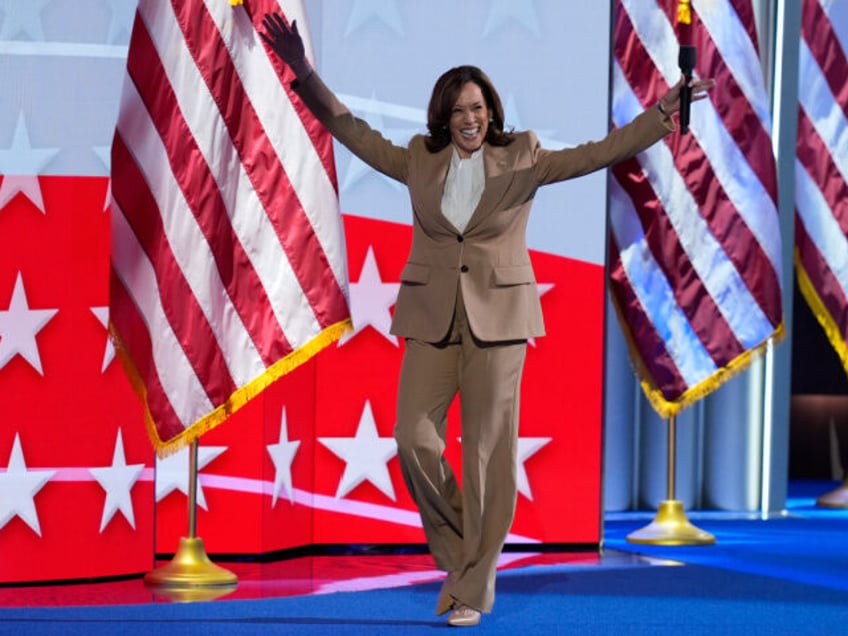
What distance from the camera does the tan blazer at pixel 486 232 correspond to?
438 cm

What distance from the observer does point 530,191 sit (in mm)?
4488

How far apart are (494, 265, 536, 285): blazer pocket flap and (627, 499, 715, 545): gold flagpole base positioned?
240 cm

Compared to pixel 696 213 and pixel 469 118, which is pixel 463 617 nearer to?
pixel 469 118

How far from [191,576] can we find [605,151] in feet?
6.40

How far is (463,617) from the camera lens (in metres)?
4.31

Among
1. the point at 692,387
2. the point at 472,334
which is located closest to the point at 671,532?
the point at 692,387

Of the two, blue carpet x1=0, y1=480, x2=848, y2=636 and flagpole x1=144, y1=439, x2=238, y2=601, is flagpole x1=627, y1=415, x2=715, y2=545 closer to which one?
blue carpet x1=0, y1=480, x2=848, y2=636

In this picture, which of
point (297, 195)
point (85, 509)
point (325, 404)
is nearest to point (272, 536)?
point (325, 404)

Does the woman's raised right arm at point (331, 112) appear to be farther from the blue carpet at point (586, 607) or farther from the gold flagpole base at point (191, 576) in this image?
the gold flagpole base at point (191, 576)

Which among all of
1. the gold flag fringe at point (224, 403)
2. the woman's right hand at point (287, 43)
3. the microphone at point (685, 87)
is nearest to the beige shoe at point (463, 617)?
the gold flag fringe at point (224, 403)

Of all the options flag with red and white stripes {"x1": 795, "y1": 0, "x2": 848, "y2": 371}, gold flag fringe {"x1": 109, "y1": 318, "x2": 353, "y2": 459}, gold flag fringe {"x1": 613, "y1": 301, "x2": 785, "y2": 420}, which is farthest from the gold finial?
gold flag fringe {"x1": 109, "y1": 318, "x2": 353, "y2": 459}

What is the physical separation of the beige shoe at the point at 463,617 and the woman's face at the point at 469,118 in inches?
Result: 49.8

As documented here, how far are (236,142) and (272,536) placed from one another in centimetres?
157

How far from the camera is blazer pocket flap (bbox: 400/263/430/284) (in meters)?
4.44
